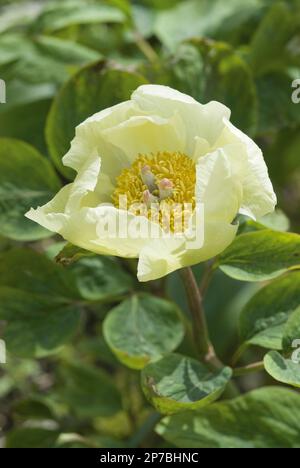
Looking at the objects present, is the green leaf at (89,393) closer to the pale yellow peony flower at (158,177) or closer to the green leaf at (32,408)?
the green leaf at (32,408)

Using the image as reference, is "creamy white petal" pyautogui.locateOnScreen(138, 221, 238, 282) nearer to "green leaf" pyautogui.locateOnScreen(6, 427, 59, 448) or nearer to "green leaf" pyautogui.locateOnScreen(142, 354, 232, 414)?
"green leaf" pyautogui.locateOnScreen(142, 354, 232, 414)

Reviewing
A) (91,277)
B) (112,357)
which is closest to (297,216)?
(112,357)

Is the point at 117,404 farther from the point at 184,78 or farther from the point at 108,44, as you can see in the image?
the point at 108,44

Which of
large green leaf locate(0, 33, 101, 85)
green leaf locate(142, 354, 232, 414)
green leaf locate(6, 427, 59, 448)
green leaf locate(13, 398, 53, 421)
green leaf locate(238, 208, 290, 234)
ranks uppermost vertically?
green leaf locate(238, 208, 290, 234)

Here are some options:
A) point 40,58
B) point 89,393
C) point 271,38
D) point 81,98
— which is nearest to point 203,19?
point 271,38

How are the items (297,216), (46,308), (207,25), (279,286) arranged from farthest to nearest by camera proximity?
(297,216)
(207,25)
(46,308)
(279,286)

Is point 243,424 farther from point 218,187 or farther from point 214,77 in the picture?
point 214,77

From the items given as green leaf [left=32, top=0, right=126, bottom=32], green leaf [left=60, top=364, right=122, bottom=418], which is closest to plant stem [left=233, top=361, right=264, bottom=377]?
green leaf [left=60, top=364, right=122, bottom=418]
